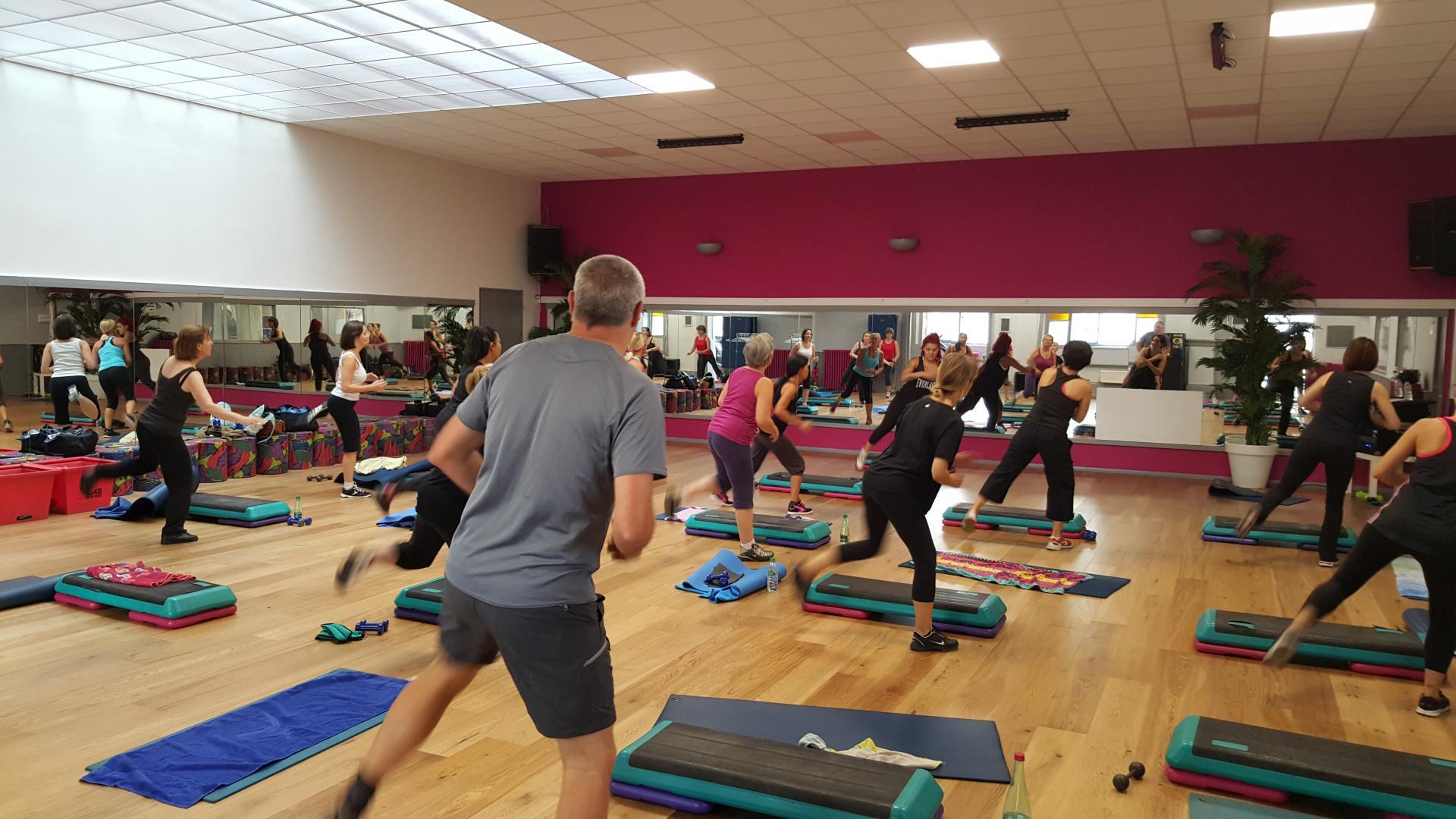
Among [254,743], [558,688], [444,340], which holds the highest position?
[444,340]

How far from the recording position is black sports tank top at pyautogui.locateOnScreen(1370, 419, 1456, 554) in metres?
3.77

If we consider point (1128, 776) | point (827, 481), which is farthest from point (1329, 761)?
point (827, 481)

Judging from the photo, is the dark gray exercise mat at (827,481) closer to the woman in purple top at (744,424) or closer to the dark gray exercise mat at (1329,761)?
the woman in purple top at (744,424)

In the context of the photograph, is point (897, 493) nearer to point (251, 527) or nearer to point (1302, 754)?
point (1302, 754)

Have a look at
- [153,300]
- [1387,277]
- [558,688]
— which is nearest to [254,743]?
[558,688]

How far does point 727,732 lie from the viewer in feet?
11.4

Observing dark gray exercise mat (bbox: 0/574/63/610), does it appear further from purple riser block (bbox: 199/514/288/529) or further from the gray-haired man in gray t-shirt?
the gray-haired man in gray t-shirt

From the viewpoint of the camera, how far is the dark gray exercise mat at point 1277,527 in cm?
739

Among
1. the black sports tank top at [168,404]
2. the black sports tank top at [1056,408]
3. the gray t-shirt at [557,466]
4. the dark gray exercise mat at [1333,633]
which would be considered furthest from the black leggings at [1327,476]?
the black sports tank top at [168,404]

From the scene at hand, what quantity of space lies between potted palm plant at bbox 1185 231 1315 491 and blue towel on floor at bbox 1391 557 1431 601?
2.76m

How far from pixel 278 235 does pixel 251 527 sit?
396 centimetres

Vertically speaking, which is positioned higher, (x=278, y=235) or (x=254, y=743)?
(x=278, y=235)

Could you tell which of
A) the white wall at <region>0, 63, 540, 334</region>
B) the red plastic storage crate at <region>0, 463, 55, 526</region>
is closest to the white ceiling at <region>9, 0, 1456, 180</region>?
the white wall at <region>0, 63, 540, 334</region>

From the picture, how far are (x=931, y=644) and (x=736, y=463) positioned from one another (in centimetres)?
185
